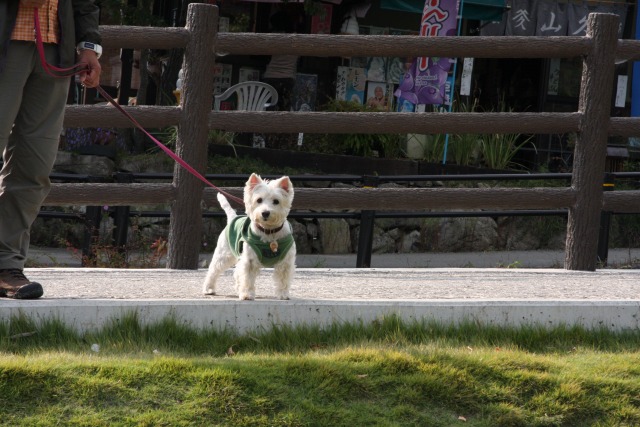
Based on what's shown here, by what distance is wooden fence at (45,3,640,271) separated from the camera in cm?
728

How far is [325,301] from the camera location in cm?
569

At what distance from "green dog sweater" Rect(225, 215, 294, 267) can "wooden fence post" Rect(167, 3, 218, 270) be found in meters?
1.24

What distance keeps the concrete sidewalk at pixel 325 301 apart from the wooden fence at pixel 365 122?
60 centimetres

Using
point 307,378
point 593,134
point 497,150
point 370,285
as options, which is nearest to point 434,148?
point 497,150

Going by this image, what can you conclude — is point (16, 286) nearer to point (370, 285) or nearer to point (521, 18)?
point (370, 285)

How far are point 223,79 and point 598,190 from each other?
1045cm

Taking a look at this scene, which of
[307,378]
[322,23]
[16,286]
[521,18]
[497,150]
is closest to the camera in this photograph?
[307,378]

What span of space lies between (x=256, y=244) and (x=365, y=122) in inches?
85.7

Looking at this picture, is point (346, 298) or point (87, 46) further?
point (346, 298)

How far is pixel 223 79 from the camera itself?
17344mm

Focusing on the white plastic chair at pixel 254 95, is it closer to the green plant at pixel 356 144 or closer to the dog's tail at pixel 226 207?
the green plant at pixel 356 144

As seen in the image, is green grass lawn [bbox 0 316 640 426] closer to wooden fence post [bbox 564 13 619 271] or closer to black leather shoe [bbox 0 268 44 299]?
black leather shoe [bbox 0 268 44 299]

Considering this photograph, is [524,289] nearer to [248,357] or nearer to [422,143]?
Answer: [248,357]

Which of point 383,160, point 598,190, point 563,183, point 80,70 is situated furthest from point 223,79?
point 80,70
